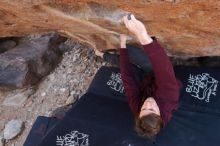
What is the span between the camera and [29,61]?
14.7 feet

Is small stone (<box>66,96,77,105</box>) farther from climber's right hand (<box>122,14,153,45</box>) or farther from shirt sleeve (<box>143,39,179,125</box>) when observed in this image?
climber's right hand (<box>122,14,153,45</box>)

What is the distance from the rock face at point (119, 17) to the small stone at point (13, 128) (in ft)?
3.57

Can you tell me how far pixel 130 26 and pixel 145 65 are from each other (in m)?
1.02

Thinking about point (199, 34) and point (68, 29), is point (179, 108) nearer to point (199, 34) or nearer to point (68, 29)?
point (199, 34)

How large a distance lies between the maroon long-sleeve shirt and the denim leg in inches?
17.5

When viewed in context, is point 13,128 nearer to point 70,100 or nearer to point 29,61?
point 70,100

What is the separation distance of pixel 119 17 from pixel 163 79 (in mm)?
542

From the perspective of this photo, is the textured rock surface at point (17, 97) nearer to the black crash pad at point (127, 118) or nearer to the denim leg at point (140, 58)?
the black crash pad at point (127, 118)

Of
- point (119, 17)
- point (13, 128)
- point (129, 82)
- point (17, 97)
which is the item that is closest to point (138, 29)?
point (119, 17)

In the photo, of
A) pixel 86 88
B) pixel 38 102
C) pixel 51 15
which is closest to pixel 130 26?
pixel 51 15

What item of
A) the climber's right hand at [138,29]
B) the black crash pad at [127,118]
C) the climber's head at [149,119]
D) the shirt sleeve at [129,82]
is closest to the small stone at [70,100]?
the black crash pad at [127,118]

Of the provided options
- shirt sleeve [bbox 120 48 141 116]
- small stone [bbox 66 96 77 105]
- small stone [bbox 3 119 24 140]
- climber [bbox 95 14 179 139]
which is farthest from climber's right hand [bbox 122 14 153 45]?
small stone [bbox 3 119 24 140]

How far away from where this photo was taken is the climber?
2.60 meters

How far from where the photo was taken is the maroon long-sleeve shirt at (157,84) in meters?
2.59
